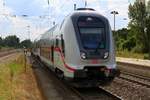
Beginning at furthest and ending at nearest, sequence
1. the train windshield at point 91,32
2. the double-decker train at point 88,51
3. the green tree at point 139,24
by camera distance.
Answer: the green tree at point 139,24 < the train windshield at point 91,32 < the double-decker train at point 88,51

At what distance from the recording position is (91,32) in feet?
63.5

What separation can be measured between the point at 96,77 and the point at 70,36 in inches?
Answer: 84.7

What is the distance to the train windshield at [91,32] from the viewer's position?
19.1 meters

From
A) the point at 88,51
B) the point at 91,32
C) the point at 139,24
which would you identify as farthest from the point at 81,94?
the point at 139,24

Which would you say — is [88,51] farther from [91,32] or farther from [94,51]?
[91,32]

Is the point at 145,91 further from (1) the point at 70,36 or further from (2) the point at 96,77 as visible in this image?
(1) the point at 70,36

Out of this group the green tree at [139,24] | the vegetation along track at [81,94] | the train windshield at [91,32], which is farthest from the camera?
the green tree at [139,24]

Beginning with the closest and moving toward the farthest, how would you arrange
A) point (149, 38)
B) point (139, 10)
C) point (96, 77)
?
point (96, 77)
point (149, 38)
point (139, 10)

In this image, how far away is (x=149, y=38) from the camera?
85.4m

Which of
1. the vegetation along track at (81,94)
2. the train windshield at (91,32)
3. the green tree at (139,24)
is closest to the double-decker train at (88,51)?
the train windshield at (91,32)

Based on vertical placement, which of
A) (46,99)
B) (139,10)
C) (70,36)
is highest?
(139,10)

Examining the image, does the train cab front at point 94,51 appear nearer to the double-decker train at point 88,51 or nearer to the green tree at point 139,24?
the double-decker train at point 88,51

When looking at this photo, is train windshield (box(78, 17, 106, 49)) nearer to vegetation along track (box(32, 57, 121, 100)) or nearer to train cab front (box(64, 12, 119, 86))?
train cab front (box(64, 12, 119, 86))

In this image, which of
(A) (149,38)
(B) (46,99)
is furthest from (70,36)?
(A) (149,38)
